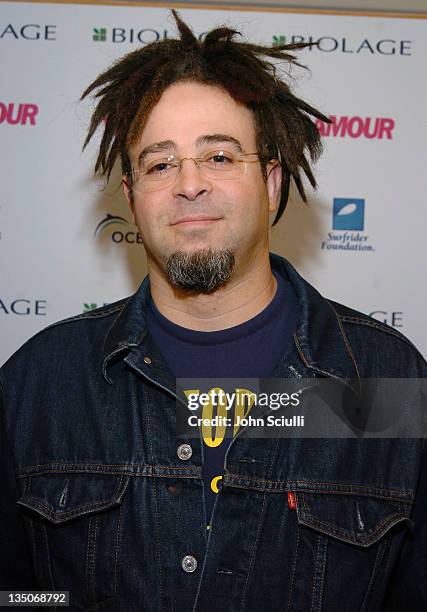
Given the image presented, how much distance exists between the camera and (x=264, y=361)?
5.16ft

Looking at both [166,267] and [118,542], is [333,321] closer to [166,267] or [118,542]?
[166,267]

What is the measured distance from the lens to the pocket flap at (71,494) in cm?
147

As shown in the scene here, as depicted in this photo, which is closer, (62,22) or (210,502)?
(210,502)

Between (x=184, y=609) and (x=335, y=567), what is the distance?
1.00 ft

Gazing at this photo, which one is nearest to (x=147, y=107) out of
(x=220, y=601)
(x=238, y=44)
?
(x=238, y=44)

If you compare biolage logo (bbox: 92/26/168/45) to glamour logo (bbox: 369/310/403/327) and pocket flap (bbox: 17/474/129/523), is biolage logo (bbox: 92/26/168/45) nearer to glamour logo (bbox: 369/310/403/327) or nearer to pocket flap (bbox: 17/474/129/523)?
glamour logo (bbox: 369/310/403/327)

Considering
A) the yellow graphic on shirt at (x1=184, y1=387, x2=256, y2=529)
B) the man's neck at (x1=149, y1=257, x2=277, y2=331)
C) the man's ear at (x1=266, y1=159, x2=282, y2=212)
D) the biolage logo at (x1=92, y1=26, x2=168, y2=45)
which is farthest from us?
the biolage logo at (x1=92, y1=26, x2=168, y2=45)

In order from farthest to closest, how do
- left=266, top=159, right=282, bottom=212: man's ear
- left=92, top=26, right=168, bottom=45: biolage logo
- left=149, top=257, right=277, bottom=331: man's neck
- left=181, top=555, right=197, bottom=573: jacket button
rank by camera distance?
left=92, top=26, right=168, bottom=45: biolage logo → left=266, top=159, right=282, bottom=212: man's ear → left=149, top=257, right=277, bottom=331: man's neck → left=181, top=555, right=197, bottom=573: jacket button

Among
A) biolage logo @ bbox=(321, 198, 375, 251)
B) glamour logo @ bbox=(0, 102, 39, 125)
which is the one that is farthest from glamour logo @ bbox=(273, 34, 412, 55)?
glamour logo @ bbox=(0, 102, 39, 125)

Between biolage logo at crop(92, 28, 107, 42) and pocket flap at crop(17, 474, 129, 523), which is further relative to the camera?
biolage logo at crop(92, 28, 107, 42)

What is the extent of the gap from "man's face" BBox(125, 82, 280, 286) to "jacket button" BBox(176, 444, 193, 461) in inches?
15.8

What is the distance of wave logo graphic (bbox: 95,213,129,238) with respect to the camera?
7.76 ft

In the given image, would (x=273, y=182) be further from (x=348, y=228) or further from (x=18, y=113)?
(x=18, y=113)

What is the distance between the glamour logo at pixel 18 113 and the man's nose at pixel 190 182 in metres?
0.99
